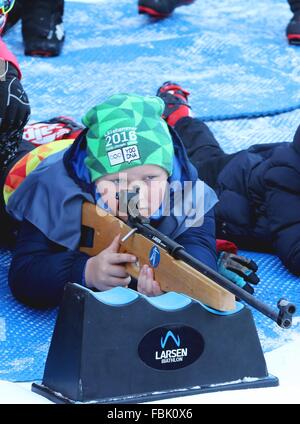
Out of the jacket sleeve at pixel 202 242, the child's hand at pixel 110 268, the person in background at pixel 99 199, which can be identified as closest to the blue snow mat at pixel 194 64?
the jacket sleeve at pixel 202 242

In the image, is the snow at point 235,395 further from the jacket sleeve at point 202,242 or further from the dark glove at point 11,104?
the dark glove at point 11,104

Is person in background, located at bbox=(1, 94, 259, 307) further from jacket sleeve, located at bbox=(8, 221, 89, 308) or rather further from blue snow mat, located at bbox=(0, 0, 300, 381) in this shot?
blue snow mat, located at bbox=(0, 0, 300, 381)

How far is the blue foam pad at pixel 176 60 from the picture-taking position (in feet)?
14.2

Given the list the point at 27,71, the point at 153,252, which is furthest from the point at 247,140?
the point at 153,252

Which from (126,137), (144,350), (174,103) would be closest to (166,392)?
(144,350)

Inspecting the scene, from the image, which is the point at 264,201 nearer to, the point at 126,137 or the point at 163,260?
the point at 126,137

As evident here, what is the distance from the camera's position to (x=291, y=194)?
3035mm

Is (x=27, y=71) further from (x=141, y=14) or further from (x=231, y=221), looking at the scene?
(x=231, y=221)

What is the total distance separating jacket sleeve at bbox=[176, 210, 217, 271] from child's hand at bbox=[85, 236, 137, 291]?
0.28 meters

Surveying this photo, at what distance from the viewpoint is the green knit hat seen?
8.50 feet

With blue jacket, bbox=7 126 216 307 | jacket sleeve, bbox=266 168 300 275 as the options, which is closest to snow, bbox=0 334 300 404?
blue jacket, bbox=7 126 216 307

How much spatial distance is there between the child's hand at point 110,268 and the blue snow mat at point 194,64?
777 mm

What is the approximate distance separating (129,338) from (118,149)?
0.69 metres

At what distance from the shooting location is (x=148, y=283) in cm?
234
